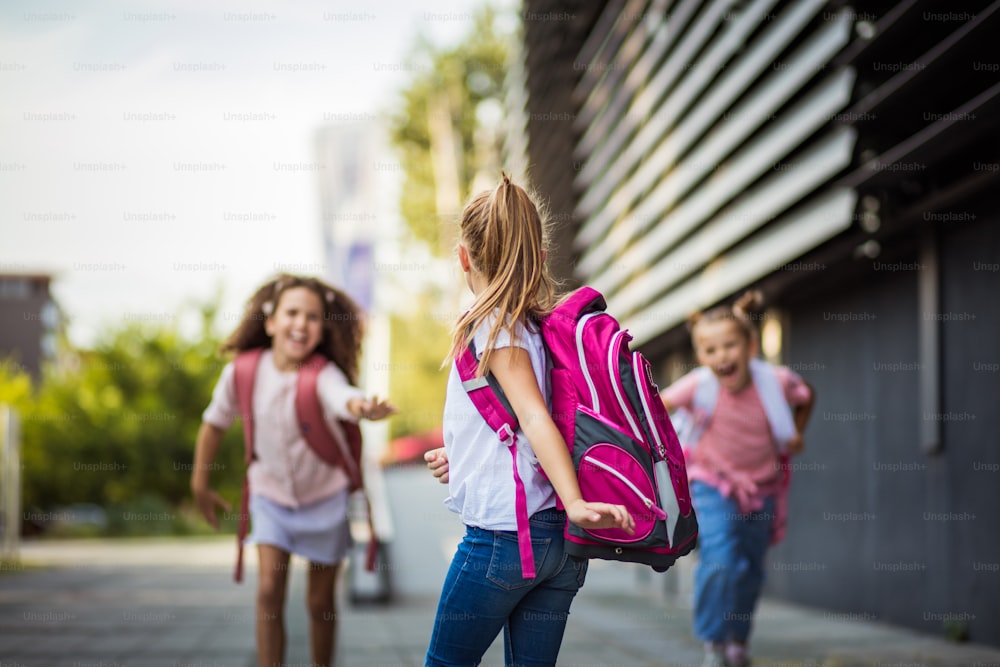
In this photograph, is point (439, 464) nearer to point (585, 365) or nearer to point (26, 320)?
point (585, 365)

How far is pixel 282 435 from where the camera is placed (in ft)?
15.4

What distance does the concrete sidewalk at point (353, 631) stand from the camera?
6.02 m

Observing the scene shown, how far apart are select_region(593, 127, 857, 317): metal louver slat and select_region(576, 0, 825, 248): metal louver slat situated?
1.02 metres

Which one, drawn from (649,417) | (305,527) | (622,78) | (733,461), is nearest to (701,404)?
(733,461)

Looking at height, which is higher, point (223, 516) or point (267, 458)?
point (267, 458)

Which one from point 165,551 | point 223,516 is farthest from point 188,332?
point 165,551

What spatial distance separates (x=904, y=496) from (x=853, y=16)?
334 centimetres

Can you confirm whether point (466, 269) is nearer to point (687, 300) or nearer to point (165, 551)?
point (687, 300)

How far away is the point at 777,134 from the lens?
9.52 m

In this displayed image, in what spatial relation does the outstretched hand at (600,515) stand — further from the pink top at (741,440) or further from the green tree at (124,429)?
the green tree at (124,429)

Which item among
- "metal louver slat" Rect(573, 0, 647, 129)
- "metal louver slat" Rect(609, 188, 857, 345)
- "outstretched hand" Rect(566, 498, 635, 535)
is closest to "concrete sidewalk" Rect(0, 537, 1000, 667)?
"metal louver slat" Rect(609, 188, 857, 345)

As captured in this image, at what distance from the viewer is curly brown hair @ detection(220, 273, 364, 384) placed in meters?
4.90

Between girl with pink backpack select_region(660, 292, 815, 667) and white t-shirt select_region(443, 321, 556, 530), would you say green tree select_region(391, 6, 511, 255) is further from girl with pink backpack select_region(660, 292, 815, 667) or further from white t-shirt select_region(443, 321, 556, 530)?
white t-shirt select_region(443, 321, 556, 530)

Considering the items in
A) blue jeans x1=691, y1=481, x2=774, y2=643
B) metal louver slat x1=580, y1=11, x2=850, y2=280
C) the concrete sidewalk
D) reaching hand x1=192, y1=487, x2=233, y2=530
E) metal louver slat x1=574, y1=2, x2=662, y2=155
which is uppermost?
metal louver slat x1=574, y1=2, x2=662, y2=155
